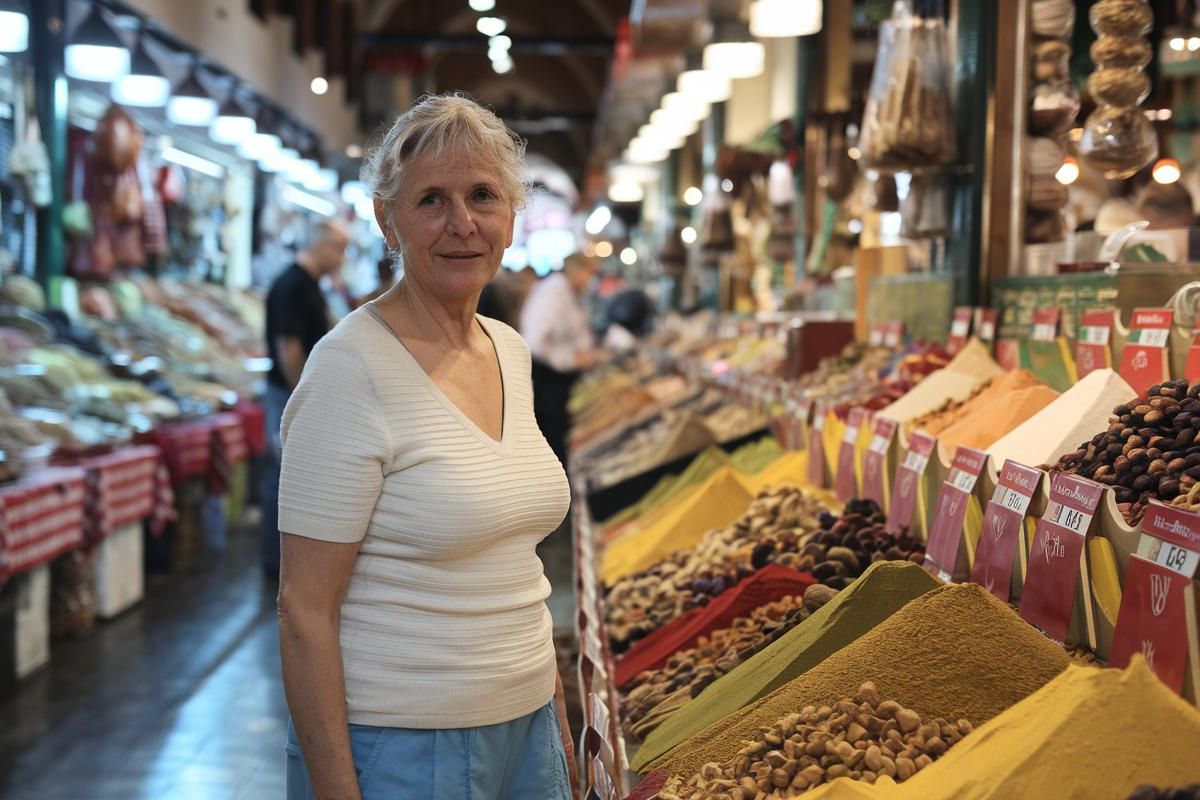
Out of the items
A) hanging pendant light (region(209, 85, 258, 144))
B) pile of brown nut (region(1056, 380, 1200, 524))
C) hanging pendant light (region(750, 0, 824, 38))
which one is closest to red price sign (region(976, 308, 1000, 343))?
pile of brown nut (region(1056, 380, 1200, 524))

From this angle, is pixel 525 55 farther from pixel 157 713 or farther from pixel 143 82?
pixel 157 713

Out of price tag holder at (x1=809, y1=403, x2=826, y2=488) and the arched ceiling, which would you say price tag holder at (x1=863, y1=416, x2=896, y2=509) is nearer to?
price tag holder at (x1=809, y1=403, x2=826, y2=488)

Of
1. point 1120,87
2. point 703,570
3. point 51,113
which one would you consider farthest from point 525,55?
point 703,570

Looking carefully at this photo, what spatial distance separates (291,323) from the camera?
649cm

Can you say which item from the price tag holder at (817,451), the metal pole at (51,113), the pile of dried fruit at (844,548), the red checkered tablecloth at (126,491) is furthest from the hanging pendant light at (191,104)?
the pile of dried fruit at (844,548)

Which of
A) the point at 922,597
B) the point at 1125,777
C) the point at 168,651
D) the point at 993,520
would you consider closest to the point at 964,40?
the point at 993,520

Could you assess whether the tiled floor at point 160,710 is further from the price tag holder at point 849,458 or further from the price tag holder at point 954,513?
the price tag holder at point 954,513

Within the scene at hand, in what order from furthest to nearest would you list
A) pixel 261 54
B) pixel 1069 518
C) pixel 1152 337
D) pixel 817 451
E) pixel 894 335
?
pixel 261 54
pixel 894 335
pixel 817 451
pixel 1152 337
pixel 1069 518

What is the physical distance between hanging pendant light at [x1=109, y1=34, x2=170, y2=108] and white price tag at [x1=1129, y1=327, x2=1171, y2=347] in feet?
21.0

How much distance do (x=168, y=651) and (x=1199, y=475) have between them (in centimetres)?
455

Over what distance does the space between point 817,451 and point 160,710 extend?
98.6 inches

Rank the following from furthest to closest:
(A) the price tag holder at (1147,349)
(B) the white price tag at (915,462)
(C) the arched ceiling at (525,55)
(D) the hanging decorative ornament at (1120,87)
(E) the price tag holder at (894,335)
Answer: (C) the arched ceiling at (525,55) < (E) the price tag holder at (894,335) < (D) the hanging decorative ornament at (1120,87) < (B) the white price tag at (915,462) < (A) the price tag holder at (1147,349)

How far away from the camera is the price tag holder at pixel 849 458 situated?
3473 millimetres

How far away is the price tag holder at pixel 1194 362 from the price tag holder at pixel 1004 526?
42cm
